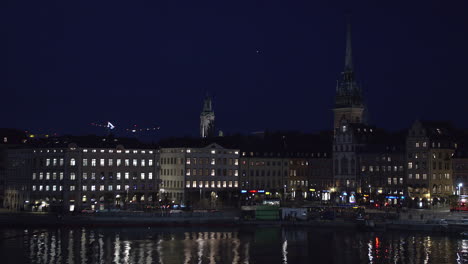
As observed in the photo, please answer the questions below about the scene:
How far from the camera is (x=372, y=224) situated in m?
91.6

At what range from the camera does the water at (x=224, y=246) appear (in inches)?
2756

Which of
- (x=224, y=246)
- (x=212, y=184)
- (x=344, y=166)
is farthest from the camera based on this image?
(x=344, y=166)

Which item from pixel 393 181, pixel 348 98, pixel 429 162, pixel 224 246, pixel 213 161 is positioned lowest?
pixel 224 246

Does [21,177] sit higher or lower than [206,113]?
lower

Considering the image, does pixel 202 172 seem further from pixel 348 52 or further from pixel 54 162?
pixel 348 52

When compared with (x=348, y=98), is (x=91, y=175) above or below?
below

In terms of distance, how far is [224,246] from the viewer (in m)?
78.3

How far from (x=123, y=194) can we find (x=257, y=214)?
25894mm

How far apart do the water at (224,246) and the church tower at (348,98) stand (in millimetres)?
60801

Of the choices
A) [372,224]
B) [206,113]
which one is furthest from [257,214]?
[206,113]

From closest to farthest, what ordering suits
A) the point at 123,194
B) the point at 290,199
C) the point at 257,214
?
the point at 257,214, the point at 123,194, the point at 290,199

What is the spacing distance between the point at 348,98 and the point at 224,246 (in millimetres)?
79705

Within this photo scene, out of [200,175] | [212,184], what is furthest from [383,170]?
[200,175]

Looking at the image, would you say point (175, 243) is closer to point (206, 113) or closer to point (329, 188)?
point (329, 188)
